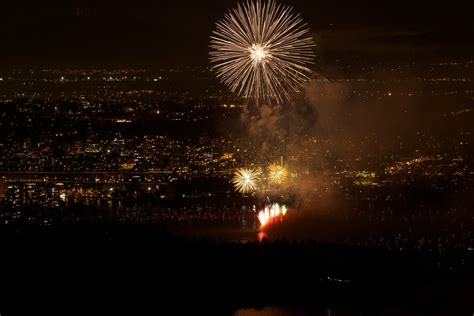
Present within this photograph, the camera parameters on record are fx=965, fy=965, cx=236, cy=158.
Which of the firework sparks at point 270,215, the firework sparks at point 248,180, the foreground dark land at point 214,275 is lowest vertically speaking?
the foreground dark land at point 214,275

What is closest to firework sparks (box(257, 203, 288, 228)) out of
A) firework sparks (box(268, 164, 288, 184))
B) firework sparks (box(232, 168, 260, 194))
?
firework sparks (box(268, 164, 288, 184))

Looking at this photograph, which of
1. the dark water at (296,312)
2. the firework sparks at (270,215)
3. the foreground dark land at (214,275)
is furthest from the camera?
the firework sparks at (270,215)

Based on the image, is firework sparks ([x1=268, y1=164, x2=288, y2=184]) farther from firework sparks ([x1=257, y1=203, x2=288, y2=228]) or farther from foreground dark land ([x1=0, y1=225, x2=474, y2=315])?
foreground dark land ([x1=0, y1=225, x2=474, y2=315])

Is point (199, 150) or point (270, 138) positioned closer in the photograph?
point (270, 138)

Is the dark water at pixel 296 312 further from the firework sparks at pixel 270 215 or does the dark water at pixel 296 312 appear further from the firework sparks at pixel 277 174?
the firework sparks at pixel 277 174

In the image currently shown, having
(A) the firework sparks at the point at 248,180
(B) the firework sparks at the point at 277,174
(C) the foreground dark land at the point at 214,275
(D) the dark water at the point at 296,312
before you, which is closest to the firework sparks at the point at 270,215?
(B) the firework sparks at the point at 277,174

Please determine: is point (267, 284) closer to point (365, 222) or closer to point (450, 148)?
point (365, 222)

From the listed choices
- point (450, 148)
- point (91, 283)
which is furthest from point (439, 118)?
point (91, 283)
